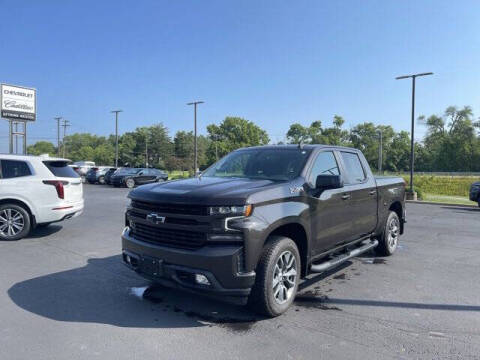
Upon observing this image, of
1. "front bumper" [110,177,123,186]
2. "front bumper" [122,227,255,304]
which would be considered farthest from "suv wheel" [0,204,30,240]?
"front bumper" [110,177,123,186]

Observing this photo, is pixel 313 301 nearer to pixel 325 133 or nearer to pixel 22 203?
pixel 22 203

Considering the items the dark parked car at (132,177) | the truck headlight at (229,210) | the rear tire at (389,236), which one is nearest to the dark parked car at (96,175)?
the dark parked car at (132,177)

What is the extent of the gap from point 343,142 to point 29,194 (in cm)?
8641

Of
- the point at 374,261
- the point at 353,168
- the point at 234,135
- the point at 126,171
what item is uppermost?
the point at 234,135

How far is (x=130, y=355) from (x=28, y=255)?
172 inches

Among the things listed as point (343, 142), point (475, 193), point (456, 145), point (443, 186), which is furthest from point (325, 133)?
point (475, 193)

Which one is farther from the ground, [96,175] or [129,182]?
[96,175]

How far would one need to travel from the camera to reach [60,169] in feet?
27.4

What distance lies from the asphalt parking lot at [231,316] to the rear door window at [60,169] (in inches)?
85.8

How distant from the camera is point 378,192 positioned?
621cm

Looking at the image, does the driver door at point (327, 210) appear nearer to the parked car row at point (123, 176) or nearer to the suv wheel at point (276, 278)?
the suv wheel at point (276, 278)

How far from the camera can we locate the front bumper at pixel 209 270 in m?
3.52

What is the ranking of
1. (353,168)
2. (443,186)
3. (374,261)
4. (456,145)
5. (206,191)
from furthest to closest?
1. (456,145)
2. (443,186)
3. (374,261)
4. (353,168)
5. (206,191)

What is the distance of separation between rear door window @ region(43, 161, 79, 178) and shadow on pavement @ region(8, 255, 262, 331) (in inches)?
133
